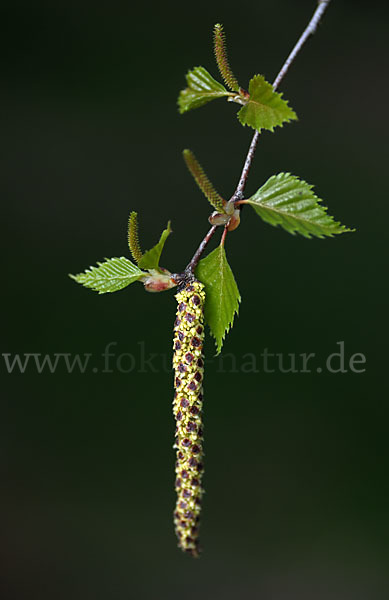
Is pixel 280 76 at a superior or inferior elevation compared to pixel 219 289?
superior

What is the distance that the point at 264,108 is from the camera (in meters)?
0.32

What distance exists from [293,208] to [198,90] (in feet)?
0.27

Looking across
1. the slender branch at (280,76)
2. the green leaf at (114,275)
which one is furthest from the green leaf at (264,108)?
the green leaf at (114,275)

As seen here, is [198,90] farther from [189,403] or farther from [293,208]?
[189,403]

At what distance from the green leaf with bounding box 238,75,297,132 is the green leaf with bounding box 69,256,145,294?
111mm

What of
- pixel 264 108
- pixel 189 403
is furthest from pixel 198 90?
pixel 189 403

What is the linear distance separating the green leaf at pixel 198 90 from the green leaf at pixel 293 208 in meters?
0.06

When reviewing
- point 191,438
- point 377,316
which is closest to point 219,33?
point 191,438

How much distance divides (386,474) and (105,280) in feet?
3.90

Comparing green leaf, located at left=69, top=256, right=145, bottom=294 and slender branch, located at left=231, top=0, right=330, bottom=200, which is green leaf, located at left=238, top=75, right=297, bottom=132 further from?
green leaf, located at left=69, top=256, right=145, bottom=294

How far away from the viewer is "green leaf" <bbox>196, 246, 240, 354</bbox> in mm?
352

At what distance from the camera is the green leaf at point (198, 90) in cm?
31

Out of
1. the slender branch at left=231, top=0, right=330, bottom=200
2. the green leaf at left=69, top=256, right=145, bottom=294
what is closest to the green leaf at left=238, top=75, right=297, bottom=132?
the slender branch at left=231, top=0, right=330, bottom=200

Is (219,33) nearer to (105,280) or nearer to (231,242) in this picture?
(105,280)
